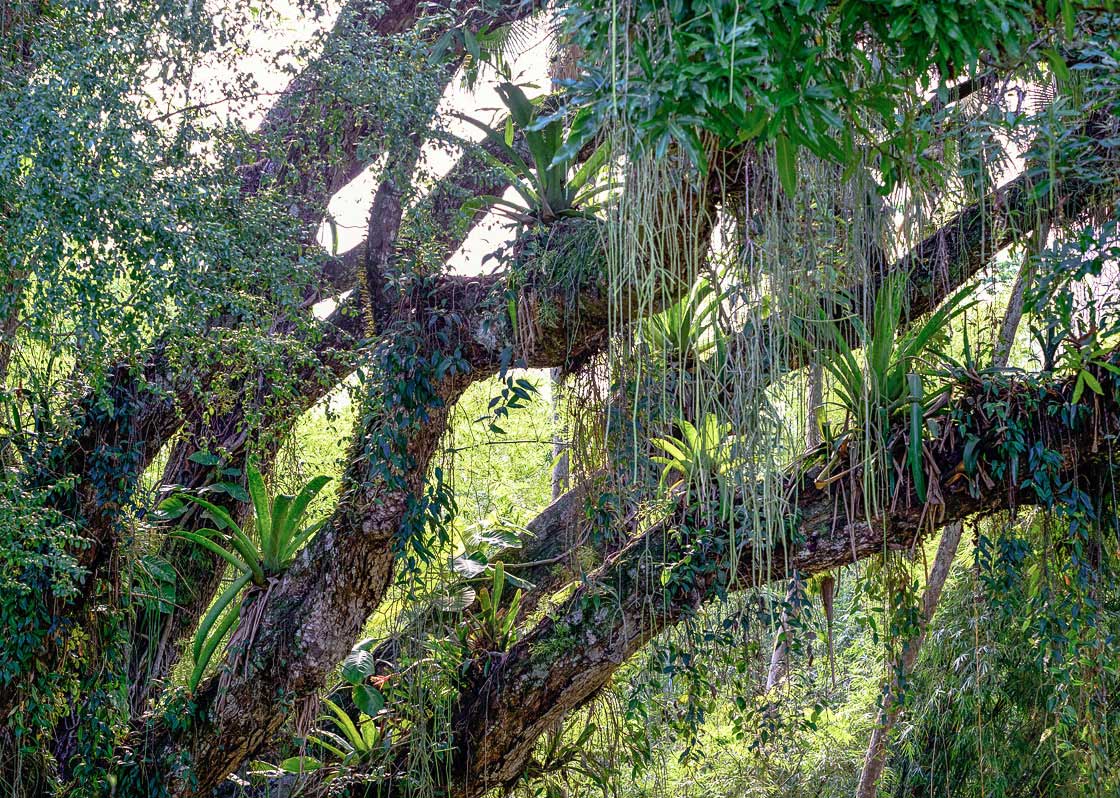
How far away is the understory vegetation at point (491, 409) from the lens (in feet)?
8.46

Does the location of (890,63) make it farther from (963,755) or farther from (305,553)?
(963,755)

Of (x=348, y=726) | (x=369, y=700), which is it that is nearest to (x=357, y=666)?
(x=369, y=700)

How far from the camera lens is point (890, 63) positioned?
2.15m

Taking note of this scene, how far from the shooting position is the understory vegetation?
8.46 feet

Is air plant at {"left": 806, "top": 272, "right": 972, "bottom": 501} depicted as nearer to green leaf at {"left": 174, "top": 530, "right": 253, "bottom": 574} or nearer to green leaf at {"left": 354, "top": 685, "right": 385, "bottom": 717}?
green leaf at {"left": 354, "top": 685, "right": 385, "bottom": 717}

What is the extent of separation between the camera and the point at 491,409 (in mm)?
3299

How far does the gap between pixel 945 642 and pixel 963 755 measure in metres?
0.52

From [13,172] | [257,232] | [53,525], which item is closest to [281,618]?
[53,525]

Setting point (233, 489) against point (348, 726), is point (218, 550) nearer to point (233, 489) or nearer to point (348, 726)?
point (233, 489)

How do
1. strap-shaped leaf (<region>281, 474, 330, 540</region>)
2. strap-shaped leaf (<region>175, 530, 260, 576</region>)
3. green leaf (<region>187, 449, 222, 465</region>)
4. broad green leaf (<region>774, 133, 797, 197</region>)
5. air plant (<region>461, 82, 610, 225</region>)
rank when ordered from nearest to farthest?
broad green leaf (<region>774, 133, 797, 197</region>) → air plant (<region>461, 82, 610, 225</region>) → strap-shaped leaf (<region>175, 530, 260, 576</region>) → strap-shaped leaf (<region>281, 474, 330, 540</region>) → green leaf (<region>187, 449, 222, 465</region>)

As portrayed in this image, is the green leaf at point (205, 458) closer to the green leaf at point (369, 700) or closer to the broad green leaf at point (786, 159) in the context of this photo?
the green leaf at point (369, 700)

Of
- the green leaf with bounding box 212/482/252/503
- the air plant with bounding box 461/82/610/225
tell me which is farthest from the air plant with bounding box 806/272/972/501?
the green leaf with bounding box 212/482/252/503

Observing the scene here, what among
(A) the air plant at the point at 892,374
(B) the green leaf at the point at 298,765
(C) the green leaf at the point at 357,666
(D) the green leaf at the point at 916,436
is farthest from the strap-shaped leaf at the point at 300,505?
(D) the green leaf at the point at 916,436

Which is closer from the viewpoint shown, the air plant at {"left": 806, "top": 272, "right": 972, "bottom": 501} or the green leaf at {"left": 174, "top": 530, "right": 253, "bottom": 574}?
the air plant at {"left": 806, "top": 272, "right": 972, "bottom": 501}
